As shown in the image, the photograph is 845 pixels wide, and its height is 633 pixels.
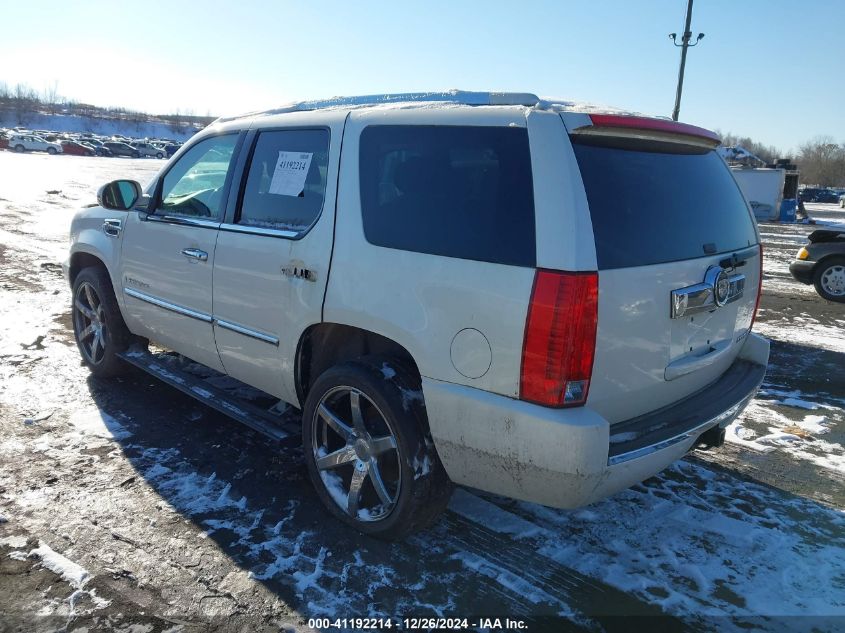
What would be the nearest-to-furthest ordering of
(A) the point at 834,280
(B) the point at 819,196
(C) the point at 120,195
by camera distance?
(C) the point at 120,195 → (A) the point at 834,280 → (B) the point at 819,196

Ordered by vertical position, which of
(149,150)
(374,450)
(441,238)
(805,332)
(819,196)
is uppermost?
(149,150)

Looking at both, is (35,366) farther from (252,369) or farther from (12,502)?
(252,369)

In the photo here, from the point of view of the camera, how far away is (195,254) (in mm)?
3879

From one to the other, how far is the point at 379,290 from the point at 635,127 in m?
1.28

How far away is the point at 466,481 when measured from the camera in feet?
9.07

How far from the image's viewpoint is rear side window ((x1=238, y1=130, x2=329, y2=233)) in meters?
3.32

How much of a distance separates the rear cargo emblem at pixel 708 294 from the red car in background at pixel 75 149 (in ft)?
210

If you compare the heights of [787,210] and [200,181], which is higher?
[787,210]

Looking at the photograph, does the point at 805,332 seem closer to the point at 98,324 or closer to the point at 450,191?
the point at 450,191

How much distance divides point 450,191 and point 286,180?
1.12 meters

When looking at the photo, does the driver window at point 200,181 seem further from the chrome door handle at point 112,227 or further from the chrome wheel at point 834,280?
the chrome wheel at point 834,280

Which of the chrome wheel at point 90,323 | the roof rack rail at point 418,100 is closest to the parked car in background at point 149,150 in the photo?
the chrome wheel at point 90,323

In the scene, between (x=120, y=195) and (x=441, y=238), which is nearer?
(x=441, y=238)

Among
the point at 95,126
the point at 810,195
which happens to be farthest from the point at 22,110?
the point at 810,195
